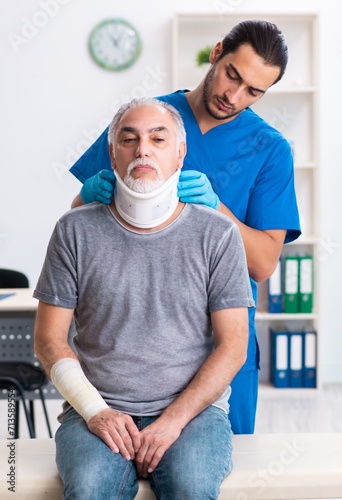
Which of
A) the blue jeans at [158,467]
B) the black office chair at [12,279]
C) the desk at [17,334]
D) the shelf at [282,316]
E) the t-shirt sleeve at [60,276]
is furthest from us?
the shelf at [282,316]

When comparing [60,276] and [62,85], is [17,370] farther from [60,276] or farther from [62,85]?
[62,85]

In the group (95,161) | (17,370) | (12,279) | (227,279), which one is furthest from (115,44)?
(227,279)

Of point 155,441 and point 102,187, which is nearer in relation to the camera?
point 155,441

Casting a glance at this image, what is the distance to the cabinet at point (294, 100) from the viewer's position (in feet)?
14.5

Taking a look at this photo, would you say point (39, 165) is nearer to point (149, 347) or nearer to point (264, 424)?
point (264, 424)

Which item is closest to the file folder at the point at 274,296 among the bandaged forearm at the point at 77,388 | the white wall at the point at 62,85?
the white wall at the point at 62,85

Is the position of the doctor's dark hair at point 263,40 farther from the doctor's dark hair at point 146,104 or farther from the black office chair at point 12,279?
the black office chair at point 12,279

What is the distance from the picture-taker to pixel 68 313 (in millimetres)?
1665

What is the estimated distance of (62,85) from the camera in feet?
14.7

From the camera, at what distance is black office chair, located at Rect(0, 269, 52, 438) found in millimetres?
2961

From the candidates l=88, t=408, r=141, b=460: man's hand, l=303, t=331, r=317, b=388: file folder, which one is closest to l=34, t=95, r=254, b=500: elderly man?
l=88, t=408, r=141, b=460: man's hand

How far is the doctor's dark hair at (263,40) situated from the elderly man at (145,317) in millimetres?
287

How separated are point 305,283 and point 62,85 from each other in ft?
5.74

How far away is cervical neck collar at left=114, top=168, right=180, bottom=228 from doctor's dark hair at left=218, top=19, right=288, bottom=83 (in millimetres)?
388
